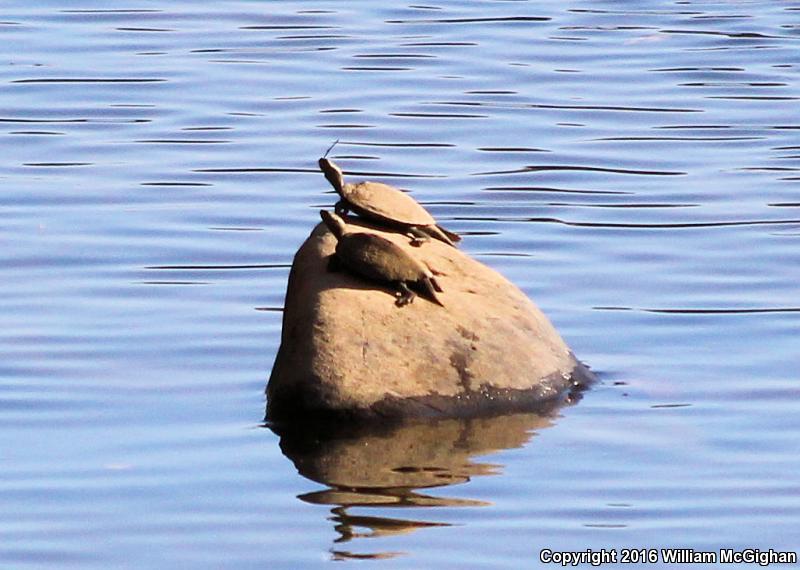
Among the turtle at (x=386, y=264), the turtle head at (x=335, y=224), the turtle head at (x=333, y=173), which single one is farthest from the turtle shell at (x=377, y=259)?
the turtle head at (x=333, y=173)

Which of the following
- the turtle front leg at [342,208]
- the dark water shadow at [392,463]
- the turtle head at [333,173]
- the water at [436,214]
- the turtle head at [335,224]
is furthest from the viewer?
the turtle head at [333,173]

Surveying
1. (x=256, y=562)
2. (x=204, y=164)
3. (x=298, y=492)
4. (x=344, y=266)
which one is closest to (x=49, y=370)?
(x=344, y=266)

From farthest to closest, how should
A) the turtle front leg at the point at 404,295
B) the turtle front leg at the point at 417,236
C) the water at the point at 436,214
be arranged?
the turtle front leg at the point at 417,236, the turtle front leg at the point at 404,295, the water at the point at 436,214

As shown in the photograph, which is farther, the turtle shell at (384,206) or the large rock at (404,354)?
the turtle shell at (384,206)

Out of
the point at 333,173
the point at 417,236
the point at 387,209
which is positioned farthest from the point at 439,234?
the point at 333,173

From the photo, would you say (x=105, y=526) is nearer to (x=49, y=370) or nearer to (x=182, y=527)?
(x=182, y=527)

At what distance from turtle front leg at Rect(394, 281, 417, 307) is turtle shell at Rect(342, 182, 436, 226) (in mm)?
489

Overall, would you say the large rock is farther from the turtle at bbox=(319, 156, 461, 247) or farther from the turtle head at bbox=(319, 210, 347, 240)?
the turtle at bbox=(319, 156, 461, 247)

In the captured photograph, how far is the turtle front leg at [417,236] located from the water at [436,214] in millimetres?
744

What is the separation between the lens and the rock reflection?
6.02 metres

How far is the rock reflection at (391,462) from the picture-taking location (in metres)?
6.02

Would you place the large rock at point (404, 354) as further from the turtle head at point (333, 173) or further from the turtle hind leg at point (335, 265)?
the turtle head at point (333, 173)
